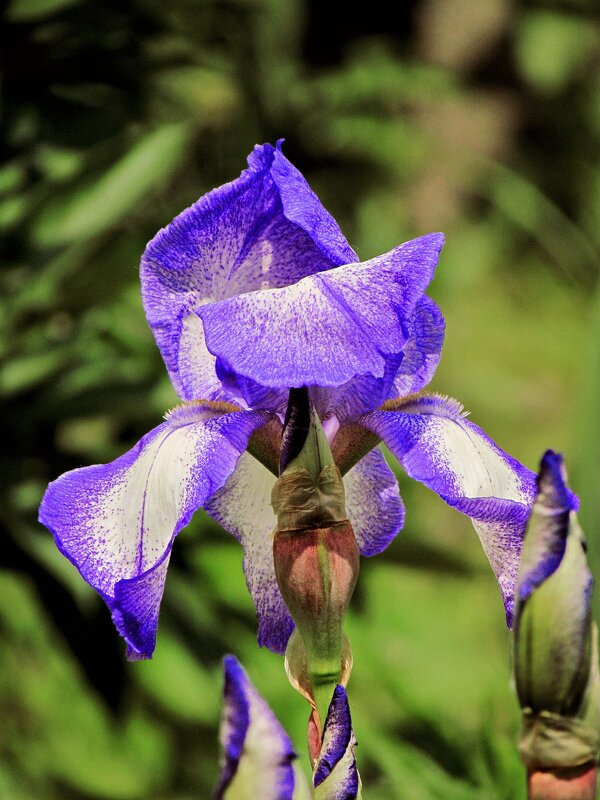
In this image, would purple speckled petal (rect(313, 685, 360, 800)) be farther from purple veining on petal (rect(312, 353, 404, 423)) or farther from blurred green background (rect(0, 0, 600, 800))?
blurred green background (rect(0, 0, 600, 800))

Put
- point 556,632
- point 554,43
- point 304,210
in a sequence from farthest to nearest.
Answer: point 554,43, point 304,210, point 556,632

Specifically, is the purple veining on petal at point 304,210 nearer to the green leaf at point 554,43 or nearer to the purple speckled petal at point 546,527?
the purple speckled petal at point 546,527

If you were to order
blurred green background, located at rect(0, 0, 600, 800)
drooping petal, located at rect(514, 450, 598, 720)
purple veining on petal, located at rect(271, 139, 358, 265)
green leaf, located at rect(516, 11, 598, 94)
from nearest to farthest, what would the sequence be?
1. drooping petal, located at rect(514, 450, 598, 720)
2. purple veining on petal, located at rect(271, 139, 358, 265)
3. blurred green background, located at rect(0, 0, 600, 800)
4. green leaf, located at rect(516, 11, 598, 94)

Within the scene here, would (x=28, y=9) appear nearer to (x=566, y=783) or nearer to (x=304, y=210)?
(x=304, y=210)

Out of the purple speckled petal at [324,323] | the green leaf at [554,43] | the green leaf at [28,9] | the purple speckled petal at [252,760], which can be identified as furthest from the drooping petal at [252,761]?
the green leaf at [554,43]

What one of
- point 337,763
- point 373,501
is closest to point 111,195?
point 373,501

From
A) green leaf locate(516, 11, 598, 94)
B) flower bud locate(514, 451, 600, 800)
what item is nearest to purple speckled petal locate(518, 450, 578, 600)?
flower bud locate(514, 451, 600, 800)
